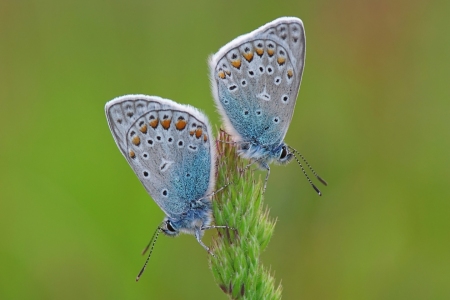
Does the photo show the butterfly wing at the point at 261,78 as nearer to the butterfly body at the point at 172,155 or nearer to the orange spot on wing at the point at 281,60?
the orange spot on wing at the point at 281,60

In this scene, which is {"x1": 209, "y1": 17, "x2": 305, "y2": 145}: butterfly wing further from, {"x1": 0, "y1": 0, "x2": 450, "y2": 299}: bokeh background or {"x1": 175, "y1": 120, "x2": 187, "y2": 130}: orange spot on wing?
{"x1": 0, "y1": 0, "x2": 450, "y2": 299}: bokeh background

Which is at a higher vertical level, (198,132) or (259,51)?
(259,51)

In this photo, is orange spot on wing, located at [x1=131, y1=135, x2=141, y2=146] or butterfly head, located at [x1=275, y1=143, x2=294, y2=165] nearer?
orange spot on wing, located at [x1=131, y1=135, x2=141, y2=146]

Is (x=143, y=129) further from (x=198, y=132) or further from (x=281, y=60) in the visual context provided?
(x=281, y=60)

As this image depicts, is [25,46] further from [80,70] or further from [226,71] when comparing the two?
[226,71]

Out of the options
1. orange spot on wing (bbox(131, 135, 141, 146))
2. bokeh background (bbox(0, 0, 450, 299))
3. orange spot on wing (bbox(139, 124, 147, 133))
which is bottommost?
bokeh background (bbox(0, 0, 450, 299))

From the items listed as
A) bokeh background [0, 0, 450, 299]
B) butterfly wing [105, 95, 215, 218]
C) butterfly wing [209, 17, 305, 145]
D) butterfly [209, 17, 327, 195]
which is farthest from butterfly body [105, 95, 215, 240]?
bokeh background [0, 0, 450, 299]

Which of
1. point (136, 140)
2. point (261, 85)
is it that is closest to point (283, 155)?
point (261, 85)

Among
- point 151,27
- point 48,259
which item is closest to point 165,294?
point 48,259
